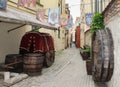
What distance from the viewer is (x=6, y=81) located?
733 centimetres

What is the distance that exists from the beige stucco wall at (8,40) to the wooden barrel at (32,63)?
5.38 ft

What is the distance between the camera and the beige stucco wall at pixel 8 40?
9992 mm

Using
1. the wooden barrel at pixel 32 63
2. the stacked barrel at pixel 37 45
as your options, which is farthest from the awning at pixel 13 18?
the wooden barrel at pixel 32 63

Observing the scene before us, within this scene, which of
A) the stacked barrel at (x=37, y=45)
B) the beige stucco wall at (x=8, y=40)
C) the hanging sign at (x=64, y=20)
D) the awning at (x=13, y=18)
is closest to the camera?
the awning at (x=13, y=18)

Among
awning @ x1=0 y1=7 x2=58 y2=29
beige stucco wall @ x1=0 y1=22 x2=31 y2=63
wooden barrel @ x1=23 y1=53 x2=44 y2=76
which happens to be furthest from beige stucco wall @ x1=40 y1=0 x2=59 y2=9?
wooden barrel @ x1=23 y1=53 x2=44 y2=76

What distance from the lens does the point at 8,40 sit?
10594 mm

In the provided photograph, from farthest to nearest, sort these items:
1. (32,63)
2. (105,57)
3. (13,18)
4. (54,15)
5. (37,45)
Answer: (54,15) → (37,45) → (32,63) → (13,18) → (105,57)

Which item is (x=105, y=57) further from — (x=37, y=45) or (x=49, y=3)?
(x=49, y=3)

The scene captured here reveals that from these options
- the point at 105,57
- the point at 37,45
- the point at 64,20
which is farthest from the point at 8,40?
the point at 64,20

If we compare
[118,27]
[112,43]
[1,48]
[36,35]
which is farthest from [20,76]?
[118,27]

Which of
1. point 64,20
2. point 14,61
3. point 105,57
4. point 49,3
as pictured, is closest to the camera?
point 105,57

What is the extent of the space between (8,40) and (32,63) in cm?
245

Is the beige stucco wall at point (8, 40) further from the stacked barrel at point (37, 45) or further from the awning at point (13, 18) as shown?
the awning at point (13, 18)

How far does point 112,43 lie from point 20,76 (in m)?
3.82
